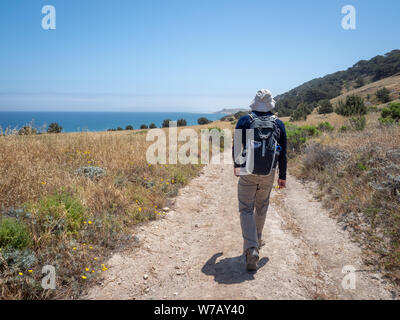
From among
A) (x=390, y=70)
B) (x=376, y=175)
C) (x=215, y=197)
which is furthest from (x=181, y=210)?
(x=390, y=70)

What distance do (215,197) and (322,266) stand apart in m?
3.49

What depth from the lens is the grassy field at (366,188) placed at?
3.72 m

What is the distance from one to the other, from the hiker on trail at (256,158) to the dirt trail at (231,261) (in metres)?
0.46

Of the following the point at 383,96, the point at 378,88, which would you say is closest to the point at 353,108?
the point at 383,96

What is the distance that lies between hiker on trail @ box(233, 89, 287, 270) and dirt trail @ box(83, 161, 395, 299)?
46cm

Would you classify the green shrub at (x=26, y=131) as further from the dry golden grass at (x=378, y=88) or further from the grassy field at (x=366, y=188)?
the dry golden grass at (x=378, y=88)

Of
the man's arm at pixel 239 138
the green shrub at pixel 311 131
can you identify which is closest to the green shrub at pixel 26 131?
the man's arm at pixel 239 138

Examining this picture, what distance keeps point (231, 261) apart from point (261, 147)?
189 cm

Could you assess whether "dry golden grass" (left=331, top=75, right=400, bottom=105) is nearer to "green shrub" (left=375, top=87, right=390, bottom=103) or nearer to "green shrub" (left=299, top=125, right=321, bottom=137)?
"green shrub" (left=375, top=87, right=390, bottom=103)

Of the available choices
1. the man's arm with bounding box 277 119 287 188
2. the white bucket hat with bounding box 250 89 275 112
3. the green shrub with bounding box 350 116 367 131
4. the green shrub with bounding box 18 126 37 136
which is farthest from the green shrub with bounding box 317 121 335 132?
the green shrub with bounding box 18 126 37 136

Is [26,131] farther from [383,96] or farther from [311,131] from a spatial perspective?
[383,96]

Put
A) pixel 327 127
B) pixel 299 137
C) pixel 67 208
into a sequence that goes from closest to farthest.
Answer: pixel 67 208 → pixel 299 137 → pixel 327 127

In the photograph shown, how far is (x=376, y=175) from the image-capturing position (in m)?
5.38

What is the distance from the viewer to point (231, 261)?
378 cm
